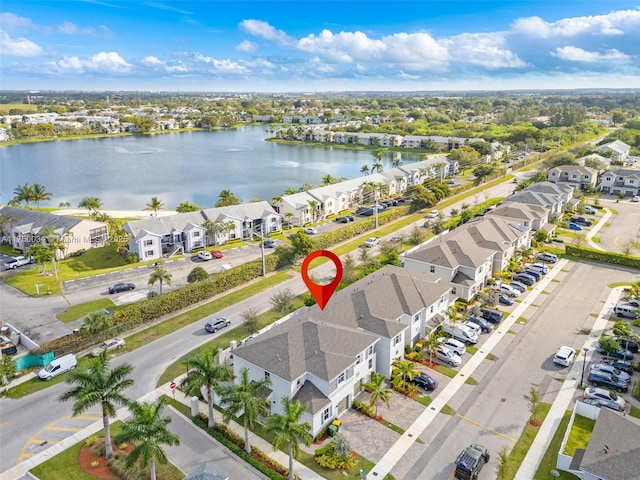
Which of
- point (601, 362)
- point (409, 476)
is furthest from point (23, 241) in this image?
point (601, 362)

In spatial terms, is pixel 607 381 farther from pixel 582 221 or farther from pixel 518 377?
pixel 582 221

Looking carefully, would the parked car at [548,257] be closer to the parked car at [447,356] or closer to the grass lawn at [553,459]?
the parked car at [447,356]

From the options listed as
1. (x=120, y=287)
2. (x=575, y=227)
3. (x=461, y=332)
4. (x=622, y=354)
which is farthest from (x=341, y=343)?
(x=575, y=227)

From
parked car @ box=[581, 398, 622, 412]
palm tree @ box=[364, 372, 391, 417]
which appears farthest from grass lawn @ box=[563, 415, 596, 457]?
palm tree @ box=[364, 372, 391, 417]

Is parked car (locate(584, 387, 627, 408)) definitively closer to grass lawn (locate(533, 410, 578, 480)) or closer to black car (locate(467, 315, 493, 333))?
grass lawn (locate(533, 410, 578, 480))

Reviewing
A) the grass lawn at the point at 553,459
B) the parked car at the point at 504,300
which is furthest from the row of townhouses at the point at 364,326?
the grass lawn at the point at 553,459

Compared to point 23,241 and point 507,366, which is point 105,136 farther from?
point 507,366
